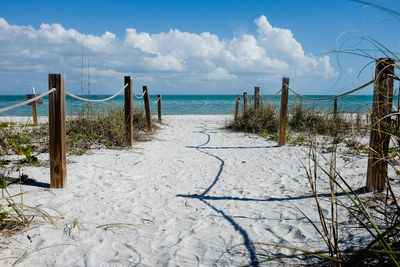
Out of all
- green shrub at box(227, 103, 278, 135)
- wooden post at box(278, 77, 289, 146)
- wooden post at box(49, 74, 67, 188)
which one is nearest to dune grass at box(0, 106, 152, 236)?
wooden post at box(49, 74, 67, 188)

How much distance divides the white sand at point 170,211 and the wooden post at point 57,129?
18 cm

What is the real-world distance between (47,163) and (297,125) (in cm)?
636

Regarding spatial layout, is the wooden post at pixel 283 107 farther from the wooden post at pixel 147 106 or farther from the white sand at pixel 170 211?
the wooden post at pixel 147 106

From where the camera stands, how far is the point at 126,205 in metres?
2.89

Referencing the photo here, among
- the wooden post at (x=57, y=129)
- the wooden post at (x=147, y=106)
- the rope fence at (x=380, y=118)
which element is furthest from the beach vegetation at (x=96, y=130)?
the rope fence at (x=380, y=118)

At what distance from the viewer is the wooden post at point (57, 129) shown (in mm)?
3082

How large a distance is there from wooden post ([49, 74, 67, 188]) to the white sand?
0.18 meters

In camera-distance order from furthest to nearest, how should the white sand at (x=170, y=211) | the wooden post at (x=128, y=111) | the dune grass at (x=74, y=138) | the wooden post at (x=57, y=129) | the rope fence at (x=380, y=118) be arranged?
the wooden post at (x=128, y=111)
the dune grass at (x=74, y=138)
the wooden post at (x=57, y=129)
the rope fence at (x=380, y=118)
the white sand at (x=170, y=211)

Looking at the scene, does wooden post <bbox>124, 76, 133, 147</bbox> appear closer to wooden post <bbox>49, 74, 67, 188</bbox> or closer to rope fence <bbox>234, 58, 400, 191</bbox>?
wooden post <bbox>49, 74, 67, 188</bbox>

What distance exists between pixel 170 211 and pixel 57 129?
5.03 ft

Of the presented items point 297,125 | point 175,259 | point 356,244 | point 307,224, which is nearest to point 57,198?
point 175,259

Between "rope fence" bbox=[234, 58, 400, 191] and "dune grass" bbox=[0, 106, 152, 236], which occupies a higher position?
"rope fence" bbox=[234, 58, 400, 191]

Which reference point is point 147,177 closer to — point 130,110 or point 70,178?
point 70,178

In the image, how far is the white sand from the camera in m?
1.98
